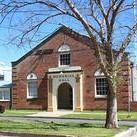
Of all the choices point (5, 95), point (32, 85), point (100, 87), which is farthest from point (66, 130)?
point (5, 95)

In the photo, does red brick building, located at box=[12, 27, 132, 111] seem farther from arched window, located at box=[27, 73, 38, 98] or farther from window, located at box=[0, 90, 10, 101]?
window, located at box=[0, 90, 10, 101]

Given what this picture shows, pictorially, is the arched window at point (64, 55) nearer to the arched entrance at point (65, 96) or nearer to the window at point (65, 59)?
the window at point (65, 59)

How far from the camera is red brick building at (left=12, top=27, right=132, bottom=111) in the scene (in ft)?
141

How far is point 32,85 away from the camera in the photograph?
47250 millimetres

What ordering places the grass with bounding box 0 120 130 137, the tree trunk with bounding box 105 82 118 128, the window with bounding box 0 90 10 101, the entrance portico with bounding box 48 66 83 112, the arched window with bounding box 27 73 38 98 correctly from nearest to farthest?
the grass with bounding box 0 120 130 137
the tree trunk with bounding box 105 82 118 128
the entrance portico with bounding box 48 66 83 112
the arched window with bounding box 27 73 38 98
the window with bounding box 0 90 10 101

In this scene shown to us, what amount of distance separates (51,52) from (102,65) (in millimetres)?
25496

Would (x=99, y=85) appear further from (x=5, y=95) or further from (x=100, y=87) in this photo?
(x=5, y=95)

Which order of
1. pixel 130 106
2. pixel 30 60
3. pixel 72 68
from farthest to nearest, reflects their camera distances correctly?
pixel 30 60 < pixel 72 68 < pixel 130 106

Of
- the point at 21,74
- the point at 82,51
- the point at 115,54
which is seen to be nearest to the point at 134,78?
the point at 82,51

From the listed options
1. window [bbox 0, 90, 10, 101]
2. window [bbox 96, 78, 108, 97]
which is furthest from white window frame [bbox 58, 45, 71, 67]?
window [bbox 0, 90, 10, 101]

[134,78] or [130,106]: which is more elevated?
[134,78]

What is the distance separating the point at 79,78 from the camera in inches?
1699

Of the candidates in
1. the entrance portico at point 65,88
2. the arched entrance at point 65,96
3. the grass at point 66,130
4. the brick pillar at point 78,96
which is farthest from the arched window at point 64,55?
the grass at point 66,130

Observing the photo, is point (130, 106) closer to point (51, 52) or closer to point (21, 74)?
point (51, 52)
